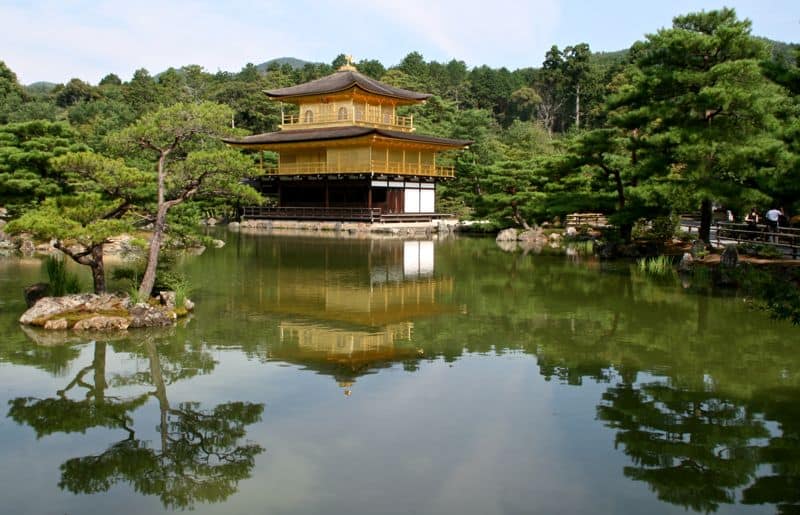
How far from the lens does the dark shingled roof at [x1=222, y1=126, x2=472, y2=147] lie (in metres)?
36.1

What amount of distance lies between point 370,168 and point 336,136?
95.9 inches

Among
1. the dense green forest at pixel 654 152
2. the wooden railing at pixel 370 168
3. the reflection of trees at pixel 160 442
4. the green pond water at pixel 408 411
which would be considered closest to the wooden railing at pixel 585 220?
the dense green forest at pixel 654 152

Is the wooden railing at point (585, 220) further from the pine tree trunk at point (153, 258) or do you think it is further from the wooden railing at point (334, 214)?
the pine tree trunk at point (153, 258)

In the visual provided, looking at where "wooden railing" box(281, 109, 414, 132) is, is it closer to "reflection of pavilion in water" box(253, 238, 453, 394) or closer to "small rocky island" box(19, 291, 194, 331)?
"reflection of pavilion in water" box(253, 238, 453, 394)

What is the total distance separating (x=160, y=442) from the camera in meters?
6.52

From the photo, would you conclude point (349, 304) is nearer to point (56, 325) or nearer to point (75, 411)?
point (56, 325)

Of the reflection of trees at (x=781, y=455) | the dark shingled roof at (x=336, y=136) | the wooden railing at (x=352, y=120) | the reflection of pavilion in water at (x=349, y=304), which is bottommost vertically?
the reflection of trees at (x=781, y=455)

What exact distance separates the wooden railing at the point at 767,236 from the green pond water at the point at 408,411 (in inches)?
163

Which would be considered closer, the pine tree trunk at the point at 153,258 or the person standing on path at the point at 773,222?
the pine tree trunk at the point at 153,258

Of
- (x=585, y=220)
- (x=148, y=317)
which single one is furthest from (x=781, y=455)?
(x=585, y=220)

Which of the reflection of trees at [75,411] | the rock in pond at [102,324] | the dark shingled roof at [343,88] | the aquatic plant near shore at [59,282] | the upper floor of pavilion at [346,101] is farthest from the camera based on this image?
the upper floor of pavilion at [346,101]

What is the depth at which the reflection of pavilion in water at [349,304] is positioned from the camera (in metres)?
9.75

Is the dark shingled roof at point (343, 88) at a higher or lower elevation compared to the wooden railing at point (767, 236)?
higher

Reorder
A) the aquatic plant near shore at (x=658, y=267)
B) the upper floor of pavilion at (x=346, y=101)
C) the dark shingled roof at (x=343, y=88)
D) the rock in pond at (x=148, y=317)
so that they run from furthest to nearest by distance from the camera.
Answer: the upper floor of pavilion at (x=346, y=101) < the dark shingled roof at (x=343, y=88) < the aquatic plant near shore at (x=658, y=267) < the rock in pond at (x=148, y=317)
